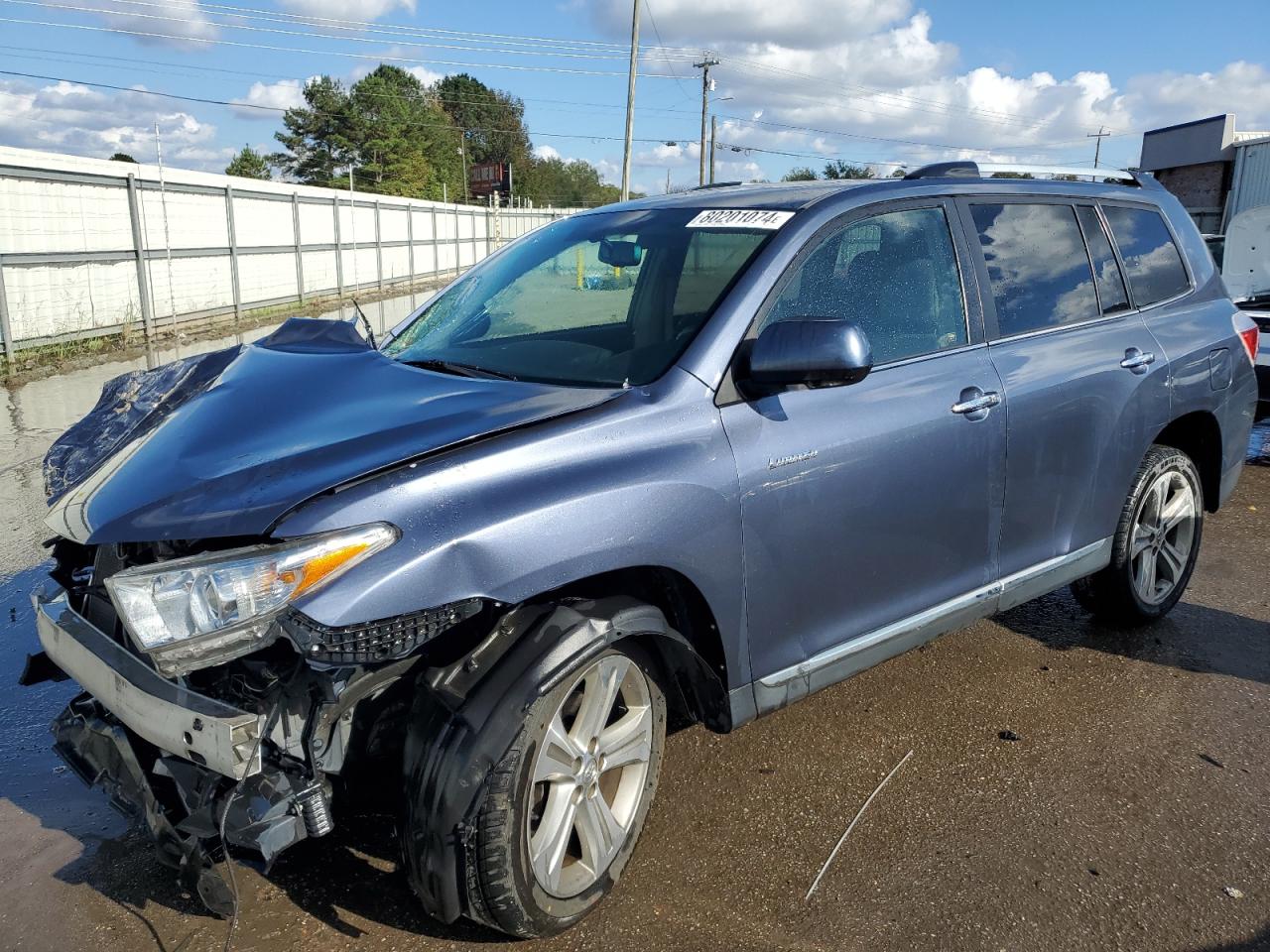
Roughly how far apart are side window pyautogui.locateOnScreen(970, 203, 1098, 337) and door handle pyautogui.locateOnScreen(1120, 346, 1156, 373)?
0.69ft

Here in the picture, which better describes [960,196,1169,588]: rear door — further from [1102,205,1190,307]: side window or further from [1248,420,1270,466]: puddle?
[1248,420,1270,466]: puddle

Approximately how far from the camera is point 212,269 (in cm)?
1762

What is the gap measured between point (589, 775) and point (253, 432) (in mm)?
1237

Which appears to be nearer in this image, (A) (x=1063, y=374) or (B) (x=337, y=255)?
(A) (x=1063, y=374)

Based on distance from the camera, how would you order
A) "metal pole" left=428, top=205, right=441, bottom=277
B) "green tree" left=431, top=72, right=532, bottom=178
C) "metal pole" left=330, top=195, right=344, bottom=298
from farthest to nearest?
1. "green tree" left=431, top=72, right=532, bottom=178
2. "metal pole" left=428, top=205, right=441, bottom=277
3. "metal pole" left=330, top=195, right=344, bottom=298

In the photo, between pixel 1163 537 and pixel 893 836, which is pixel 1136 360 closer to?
pixel 1163 537

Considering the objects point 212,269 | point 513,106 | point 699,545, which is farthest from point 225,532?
point 513,106

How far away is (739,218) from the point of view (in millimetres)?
3188

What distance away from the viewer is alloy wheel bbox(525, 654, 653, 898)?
2.40m

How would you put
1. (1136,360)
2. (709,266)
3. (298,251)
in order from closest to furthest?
1. (709,266)
2. (1136,360)
3. (298,251)

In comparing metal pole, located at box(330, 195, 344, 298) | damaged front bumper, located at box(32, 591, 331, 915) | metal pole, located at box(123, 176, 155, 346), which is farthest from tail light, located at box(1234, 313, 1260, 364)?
metal pole, located at box(330, 195, 344, 298)

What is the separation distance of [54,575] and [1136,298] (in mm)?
4148

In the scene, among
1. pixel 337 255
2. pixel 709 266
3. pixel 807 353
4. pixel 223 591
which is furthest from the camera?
pixel 337 255

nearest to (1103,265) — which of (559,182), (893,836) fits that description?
(893,836)
